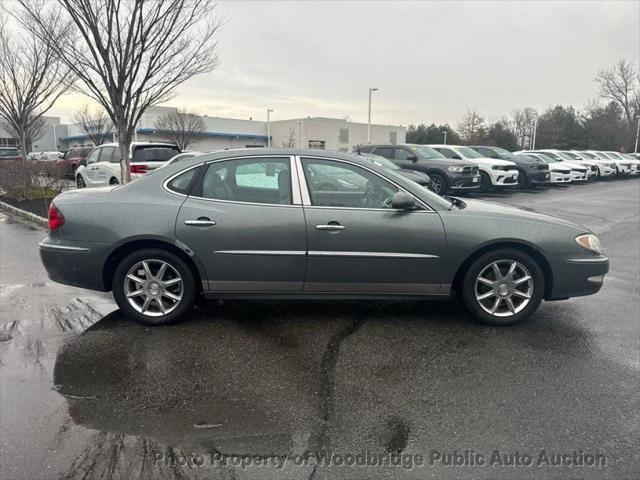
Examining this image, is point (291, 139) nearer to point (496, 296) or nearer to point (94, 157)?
point (94, 157)

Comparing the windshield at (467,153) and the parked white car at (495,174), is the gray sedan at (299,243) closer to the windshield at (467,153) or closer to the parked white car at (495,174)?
the parked white car at (495,174)

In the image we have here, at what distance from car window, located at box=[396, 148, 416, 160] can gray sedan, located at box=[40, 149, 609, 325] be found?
438 inches

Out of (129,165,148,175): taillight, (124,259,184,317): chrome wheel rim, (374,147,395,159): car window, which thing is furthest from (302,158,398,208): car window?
(374,147,395,159): car window

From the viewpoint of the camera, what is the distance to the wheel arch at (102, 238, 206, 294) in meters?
4.03

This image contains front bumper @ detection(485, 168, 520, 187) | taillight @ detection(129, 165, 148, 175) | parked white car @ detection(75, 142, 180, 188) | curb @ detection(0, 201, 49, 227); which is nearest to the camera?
curb @ detection(0, 201, 49, 227)

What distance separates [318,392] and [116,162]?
1208 cm

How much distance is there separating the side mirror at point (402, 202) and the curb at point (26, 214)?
811cm

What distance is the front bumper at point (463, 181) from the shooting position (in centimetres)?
1404

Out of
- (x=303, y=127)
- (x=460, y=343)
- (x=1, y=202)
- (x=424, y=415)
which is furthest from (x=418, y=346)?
(x=303, y=127)

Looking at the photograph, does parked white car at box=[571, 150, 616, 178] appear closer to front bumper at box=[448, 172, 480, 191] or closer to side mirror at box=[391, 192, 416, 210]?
front bumper at box=[448, 172, 480, 191]

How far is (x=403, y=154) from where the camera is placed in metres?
15.2

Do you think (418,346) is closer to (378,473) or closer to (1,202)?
(378,473)

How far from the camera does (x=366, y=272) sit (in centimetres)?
402

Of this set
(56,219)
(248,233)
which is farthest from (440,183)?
(56,219)
